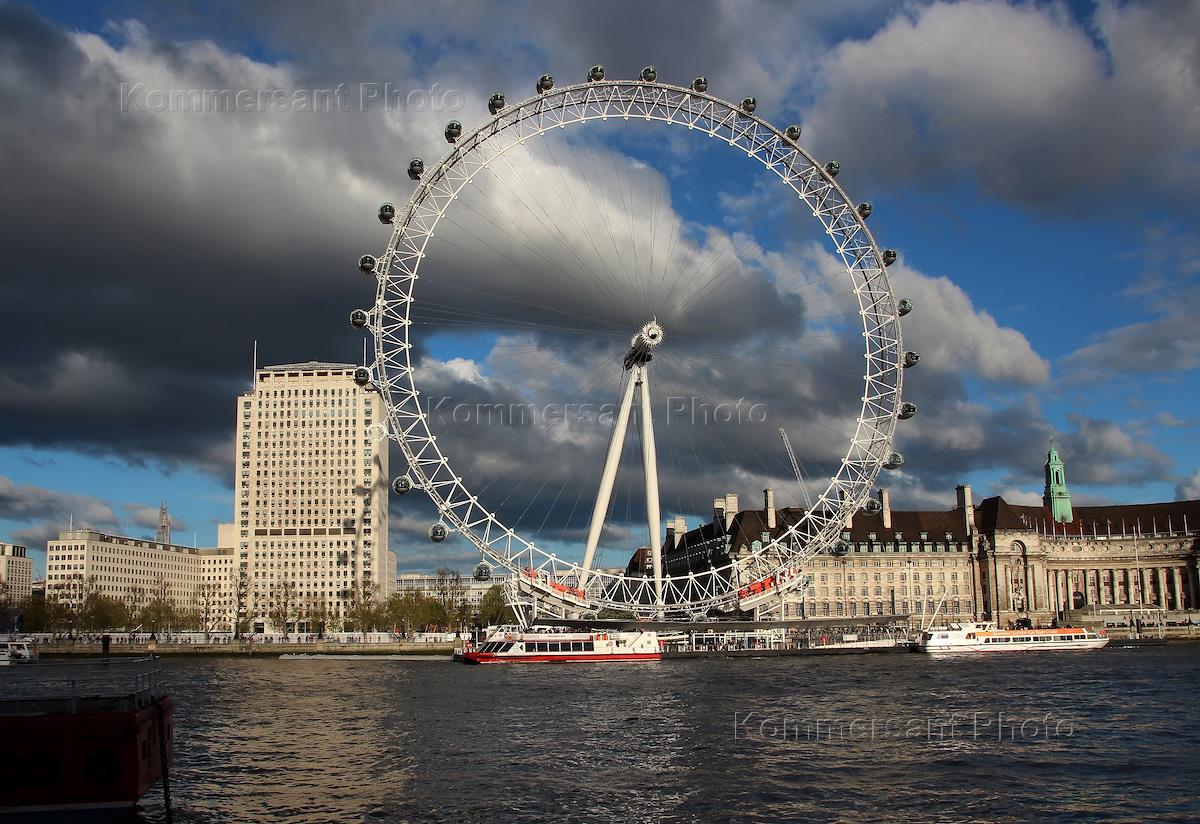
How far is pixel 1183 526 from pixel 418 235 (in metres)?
159

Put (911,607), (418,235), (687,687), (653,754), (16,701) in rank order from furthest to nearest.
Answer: (911,607) → (418,235) → (687,687) → (653,754) → (16,701)

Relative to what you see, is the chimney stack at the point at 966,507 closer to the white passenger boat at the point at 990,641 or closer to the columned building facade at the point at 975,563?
the columned building facade at the point at 975,563

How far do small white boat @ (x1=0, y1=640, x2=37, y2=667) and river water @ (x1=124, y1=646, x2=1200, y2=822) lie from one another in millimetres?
47638

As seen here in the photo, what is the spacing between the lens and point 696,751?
44312 millimetres

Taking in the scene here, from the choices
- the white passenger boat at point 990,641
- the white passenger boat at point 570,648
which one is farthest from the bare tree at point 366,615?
the white passenger boat at point 990,641

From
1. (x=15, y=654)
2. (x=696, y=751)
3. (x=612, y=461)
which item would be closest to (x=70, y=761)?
(x=696, y=751)

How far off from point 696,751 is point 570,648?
73.8 m

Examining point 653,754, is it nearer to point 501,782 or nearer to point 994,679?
point 501,782

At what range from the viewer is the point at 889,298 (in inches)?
3883

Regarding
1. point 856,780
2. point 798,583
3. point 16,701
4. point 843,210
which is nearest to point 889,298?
point 843,210

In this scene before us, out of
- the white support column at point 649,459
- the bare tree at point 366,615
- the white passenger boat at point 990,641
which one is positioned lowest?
the white passenger boat at point 990,641

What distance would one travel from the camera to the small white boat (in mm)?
117438

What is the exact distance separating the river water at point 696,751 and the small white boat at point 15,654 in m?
47.6

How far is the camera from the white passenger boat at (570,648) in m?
116
